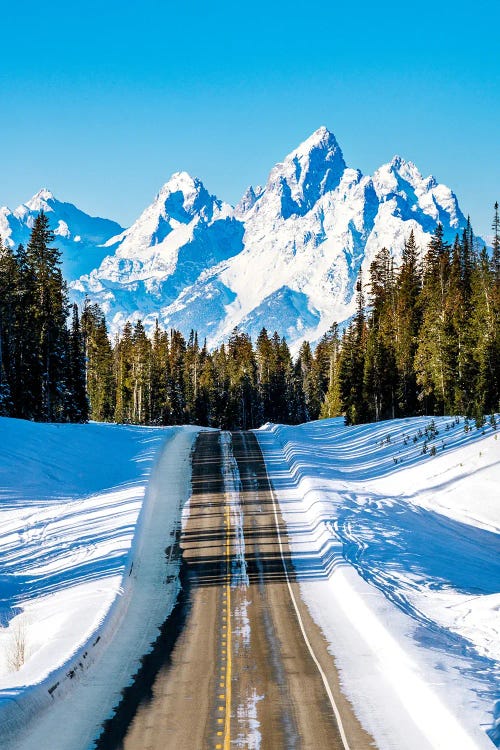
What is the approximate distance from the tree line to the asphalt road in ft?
63.1

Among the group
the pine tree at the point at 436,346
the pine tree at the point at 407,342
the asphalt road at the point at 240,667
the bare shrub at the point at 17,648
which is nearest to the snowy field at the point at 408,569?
the asphalt road at the point at 240,667

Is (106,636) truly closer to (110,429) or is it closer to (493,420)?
(493,420)

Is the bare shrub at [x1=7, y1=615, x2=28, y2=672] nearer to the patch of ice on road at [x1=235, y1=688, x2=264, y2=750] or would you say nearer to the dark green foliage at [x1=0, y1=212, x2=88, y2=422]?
the patch of ice on road at [x1=235, y1=688, x2=264, y2=750]

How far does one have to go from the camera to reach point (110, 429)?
169ft

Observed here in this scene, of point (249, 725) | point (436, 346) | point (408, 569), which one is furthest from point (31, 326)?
point (249, 725)

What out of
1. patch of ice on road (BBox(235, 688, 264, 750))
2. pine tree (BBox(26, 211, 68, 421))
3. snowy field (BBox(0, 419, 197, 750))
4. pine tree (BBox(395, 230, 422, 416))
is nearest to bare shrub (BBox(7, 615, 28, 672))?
snowy field (BBox(0, 419, 197, 750))

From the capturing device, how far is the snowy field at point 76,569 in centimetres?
1236

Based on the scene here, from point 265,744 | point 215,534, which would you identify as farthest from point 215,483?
point 265,744

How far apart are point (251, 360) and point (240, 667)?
10347 centimetres

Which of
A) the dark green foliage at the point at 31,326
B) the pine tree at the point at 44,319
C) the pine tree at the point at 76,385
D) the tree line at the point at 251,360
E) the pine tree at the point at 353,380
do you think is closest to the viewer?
the dark green foliage at the point at 31,326

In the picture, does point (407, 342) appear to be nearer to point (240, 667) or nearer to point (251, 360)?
point (251, 360)

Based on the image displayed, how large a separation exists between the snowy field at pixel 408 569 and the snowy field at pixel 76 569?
4753 millimetres

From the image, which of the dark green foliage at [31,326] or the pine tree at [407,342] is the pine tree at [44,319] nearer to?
the dark green foliage at [31,326]

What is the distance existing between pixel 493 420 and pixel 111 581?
23.2m
